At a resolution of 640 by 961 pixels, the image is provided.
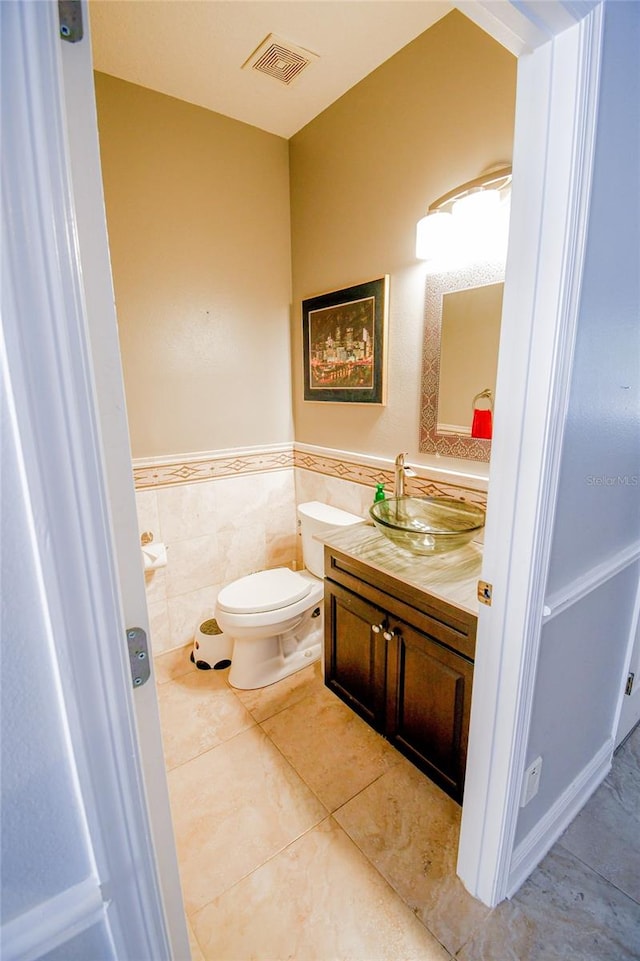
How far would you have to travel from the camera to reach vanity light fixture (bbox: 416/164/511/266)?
1.46m

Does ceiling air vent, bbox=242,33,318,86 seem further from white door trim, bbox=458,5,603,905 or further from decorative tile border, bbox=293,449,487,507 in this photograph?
decorative tile border, bbox=293,449,487,507

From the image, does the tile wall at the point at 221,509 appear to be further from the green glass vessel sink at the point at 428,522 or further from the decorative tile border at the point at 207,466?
the green glass vessel sink at the point at 428,522

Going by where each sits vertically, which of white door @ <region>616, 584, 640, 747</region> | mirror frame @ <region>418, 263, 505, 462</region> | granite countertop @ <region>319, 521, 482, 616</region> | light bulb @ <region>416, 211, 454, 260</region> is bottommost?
white door @ <region>616, 584, 640, 747</region>

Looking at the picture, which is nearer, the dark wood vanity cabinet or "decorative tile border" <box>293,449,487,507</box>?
the dark wood vanity cabinet

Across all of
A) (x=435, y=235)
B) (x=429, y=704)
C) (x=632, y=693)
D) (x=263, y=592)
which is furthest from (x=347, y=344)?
(x=632, y=693)

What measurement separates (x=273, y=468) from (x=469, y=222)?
156cm

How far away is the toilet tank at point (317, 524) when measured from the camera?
2.19m

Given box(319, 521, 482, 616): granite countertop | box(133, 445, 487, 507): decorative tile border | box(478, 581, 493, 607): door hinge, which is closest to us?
box(478, 581, 493, 607): door hinge

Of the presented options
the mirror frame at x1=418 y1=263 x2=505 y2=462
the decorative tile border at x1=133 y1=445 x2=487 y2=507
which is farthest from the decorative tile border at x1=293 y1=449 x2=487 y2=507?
the mirror frame at x1=418 y1=263 x2=505 y2=462

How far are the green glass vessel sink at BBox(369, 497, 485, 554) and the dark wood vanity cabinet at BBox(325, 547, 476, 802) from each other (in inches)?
7.2

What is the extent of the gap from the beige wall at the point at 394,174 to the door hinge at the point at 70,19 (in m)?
1.47

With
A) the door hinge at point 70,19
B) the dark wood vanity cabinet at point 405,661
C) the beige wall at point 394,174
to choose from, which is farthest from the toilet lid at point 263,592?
the door hinge at point 70,19

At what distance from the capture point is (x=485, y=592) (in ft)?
3.43

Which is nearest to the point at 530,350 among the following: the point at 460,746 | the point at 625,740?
the point at 460,746
